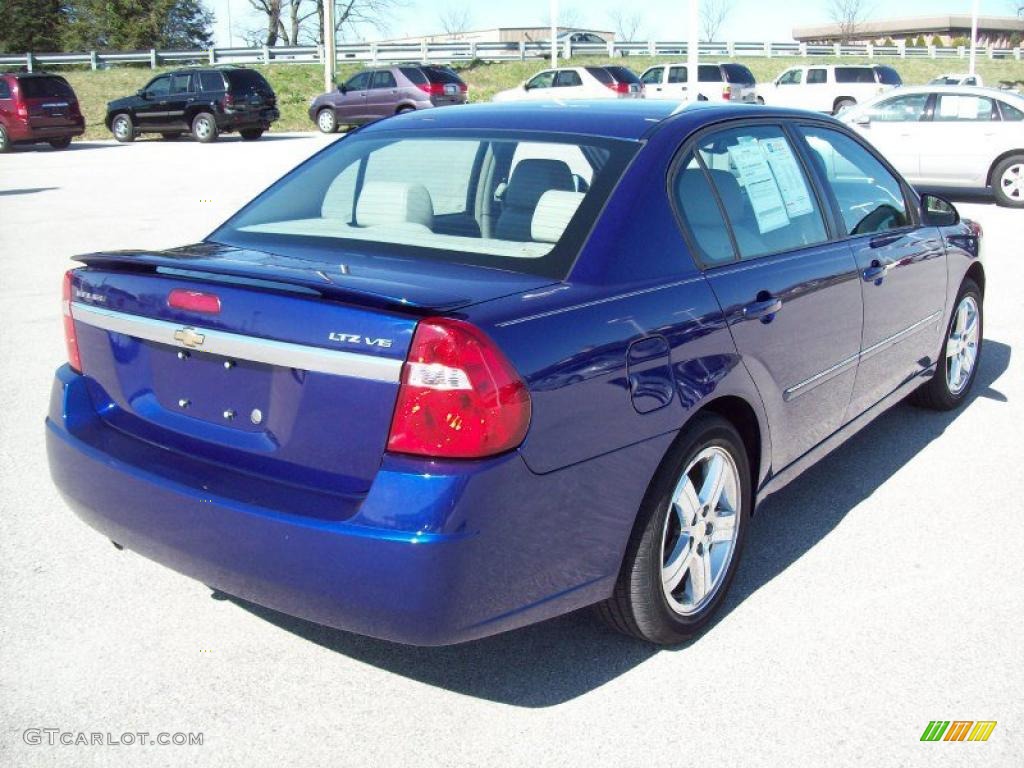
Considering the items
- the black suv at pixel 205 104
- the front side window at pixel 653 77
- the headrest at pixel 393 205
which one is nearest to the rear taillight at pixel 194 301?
the headrest at pixel 393 205

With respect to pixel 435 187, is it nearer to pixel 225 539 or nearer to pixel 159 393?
pixel 159 393

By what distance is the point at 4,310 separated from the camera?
841 centimetres

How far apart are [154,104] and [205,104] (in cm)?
172

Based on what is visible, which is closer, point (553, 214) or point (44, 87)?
point (553, 214)

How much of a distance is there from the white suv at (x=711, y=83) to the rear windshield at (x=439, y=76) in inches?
211

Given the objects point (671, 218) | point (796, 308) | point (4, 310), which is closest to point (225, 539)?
point (671, 218)

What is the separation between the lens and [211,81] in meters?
28.7

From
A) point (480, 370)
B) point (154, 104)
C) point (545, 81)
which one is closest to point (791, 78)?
point (545, 81)

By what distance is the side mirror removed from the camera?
5363 mm

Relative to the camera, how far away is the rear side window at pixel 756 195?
3672 millimetres

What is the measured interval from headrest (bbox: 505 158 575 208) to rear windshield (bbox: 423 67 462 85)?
2786cm

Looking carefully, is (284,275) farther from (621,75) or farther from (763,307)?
(621,75)

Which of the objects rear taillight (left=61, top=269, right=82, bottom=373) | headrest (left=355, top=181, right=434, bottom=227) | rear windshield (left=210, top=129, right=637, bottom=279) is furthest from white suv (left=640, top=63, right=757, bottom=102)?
rear taillight (left=61, top=269, right=82, bottom=373)

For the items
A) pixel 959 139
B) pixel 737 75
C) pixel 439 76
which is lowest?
pixel 959 139
